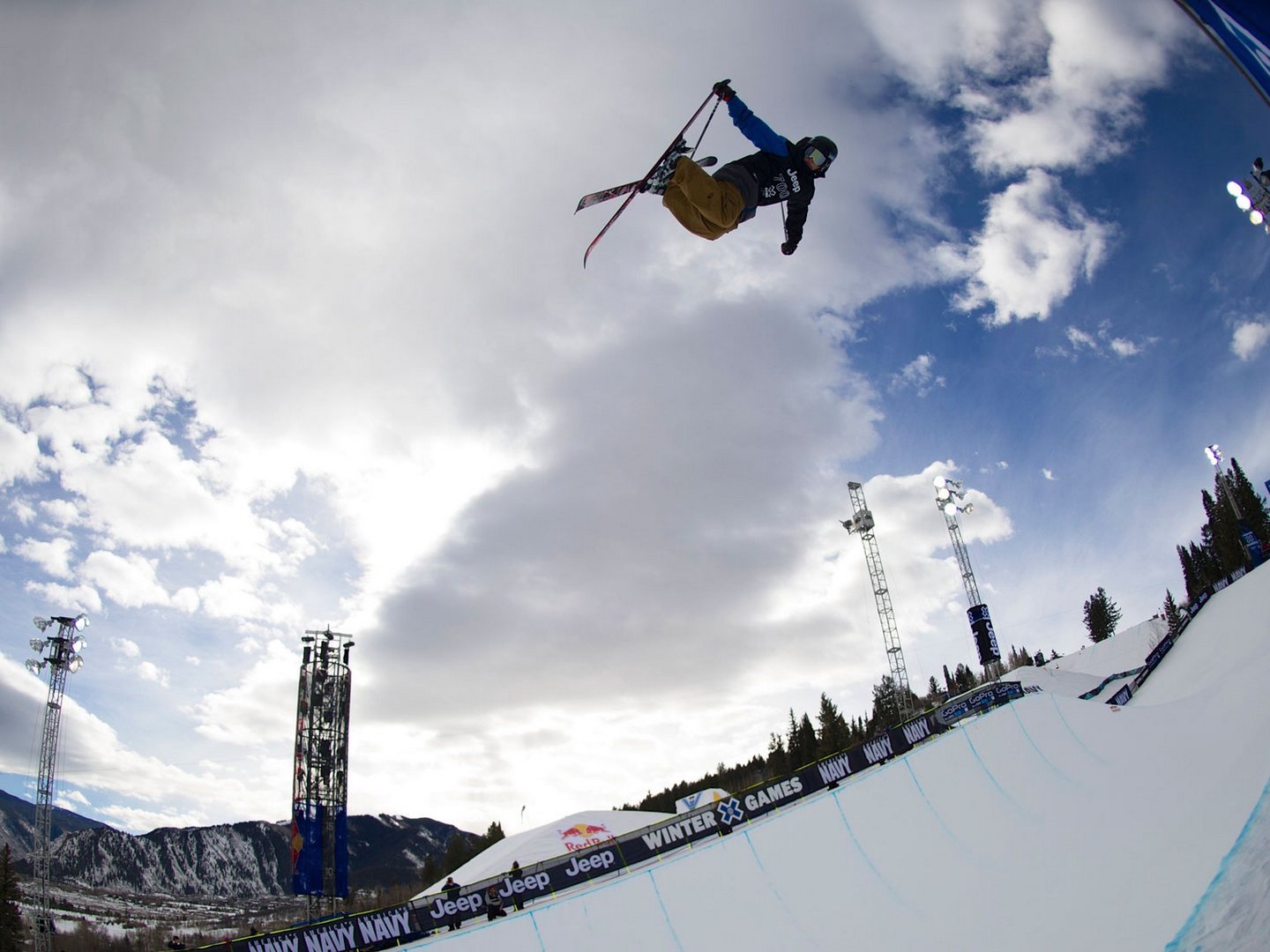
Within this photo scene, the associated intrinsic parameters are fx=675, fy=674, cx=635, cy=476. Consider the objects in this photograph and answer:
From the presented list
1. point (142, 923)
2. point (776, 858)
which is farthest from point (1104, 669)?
point (142, 923)

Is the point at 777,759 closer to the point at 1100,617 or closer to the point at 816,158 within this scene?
the point at 1100,617

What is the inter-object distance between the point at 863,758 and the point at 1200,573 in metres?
76.1

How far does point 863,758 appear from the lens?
55.6ft

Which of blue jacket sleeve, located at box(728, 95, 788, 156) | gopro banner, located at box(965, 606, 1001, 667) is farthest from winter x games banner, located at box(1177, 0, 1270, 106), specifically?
gopro banner, located at box(965, 606, 1001, 667)

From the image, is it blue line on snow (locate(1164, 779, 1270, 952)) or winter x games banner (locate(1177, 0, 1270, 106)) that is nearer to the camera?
winter x games banner (locate(1177, 0, 1270, 106))

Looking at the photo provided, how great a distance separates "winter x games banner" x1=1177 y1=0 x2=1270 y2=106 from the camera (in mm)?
2469

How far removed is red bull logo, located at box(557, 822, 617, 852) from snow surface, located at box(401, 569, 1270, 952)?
65.8 feet

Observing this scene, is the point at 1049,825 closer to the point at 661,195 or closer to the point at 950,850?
the point at 950,850

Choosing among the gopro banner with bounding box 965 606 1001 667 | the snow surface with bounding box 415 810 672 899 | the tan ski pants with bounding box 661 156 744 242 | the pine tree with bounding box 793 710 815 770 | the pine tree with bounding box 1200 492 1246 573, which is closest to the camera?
the tan ski pants with bounding box 661 156 744 242

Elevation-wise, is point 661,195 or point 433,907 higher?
point 661,195

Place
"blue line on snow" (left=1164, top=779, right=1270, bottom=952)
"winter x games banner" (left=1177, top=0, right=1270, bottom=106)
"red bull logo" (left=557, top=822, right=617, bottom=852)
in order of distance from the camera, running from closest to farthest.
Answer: "winter x games banner" (left=1177, top=0, right=1270, bottom=106) → "blue line on snow" (left=1164, top=779, right=1270, bottom=952) → "red bull logo" (left=557, top=822, right=617, bottom=852)

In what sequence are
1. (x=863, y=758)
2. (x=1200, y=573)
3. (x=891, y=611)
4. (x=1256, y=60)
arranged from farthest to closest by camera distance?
(x=1200, y=573) → (x=891, y=611) → (x=863, y=758) → (x=1256, y=60)

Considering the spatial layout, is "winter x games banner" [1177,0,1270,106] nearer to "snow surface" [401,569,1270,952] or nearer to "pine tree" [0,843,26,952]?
"snow surface" [401,569,1270,952]

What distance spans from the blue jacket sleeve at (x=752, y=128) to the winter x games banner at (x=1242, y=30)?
10.5ft
